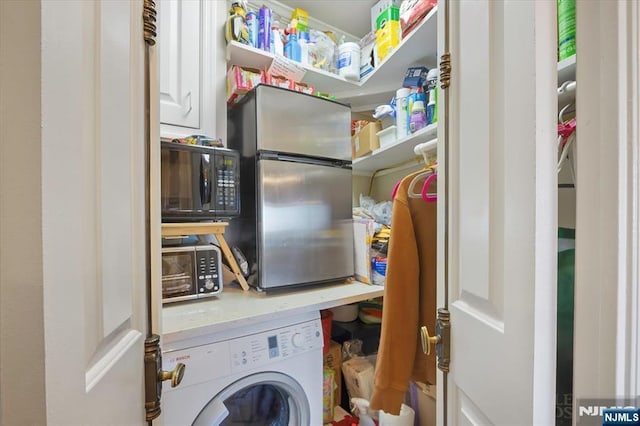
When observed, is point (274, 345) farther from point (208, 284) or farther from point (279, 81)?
point (279, 81)

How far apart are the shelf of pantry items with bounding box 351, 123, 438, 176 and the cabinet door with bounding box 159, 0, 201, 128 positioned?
90 cm

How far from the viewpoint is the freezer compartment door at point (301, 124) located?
3.71 feet

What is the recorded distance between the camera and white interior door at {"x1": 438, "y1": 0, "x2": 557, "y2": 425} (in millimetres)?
344

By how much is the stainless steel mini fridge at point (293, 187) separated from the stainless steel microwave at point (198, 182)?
0.11 metres

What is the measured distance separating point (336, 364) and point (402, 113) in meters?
1.29

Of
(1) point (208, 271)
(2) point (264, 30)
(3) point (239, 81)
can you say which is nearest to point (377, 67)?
(2) point (264, 30)

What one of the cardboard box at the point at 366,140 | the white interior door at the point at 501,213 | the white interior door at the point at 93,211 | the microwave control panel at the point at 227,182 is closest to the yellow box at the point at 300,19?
the cardboard box at the point at 366,140

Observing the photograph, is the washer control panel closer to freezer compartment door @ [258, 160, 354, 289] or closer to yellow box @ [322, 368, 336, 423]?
freezer compartment door @ [258, 160, 354, 289]

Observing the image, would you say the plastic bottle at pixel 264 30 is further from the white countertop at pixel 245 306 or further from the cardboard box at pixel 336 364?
the cardboard box at pixel 336 364

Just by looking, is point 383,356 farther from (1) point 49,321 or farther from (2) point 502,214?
(1) point 49,321

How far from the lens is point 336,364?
1.35 meters

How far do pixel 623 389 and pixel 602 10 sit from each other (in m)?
0.47

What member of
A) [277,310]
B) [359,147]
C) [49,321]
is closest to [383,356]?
[277,310]

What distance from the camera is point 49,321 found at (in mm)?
231
